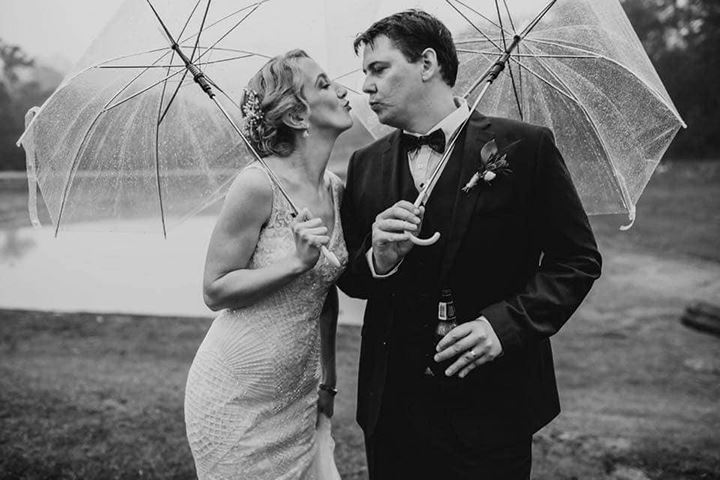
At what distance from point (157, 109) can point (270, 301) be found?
2.88 feet

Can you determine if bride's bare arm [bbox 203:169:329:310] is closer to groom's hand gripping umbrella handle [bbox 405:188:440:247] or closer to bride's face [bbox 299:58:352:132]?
bride's face [bbox 299:58:352:132]

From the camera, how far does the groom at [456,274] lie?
231cm

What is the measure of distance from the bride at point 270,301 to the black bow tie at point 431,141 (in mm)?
287

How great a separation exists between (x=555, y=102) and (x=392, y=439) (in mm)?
1464

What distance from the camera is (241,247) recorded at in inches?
99.7

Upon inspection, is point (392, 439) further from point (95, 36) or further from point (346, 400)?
point (346, 400)

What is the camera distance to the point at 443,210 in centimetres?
244

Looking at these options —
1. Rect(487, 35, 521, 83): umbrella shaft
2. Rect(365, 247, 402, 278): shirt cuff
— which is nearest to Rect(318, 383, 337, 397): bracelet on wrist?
Rect(365, 247, 402, 278): shirt cuff

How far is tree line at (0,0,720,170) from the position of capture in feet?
70.6

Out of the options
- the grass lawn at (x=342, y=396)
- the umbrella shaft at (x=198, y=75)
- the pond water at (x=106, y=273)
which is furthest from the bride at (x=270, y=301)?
the pond water at (x=106, y=273)

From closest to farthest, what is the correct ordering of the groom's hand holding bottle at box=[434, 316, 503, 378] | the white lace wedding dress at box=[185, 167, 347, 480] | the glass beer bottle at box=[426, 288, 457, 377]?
the groom's hand holding bottle at box=[434, 316, 503, 378] < the glass beer bottle at box=[426, 288, 457, 377] < the white lace wedding dress at box=[185, 167, 347, 480]

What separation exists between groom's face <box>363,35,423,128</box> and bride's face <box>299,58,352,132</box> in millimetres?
161

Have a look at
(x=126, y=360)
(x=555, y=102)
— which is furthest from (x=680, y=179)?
(x=555, y=102)

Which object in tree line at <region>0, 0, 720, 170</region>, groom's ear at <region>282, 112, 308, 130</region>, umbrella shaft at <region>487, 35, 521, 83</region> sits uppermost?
umbrella shaft at <region>487, 35, 521, 83</region>
